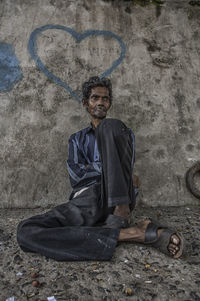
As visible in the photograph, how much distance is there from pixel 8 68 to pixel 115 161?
84.0 inches

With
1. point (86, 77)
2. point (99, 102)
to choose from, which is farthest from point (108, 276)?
point (86, 77)

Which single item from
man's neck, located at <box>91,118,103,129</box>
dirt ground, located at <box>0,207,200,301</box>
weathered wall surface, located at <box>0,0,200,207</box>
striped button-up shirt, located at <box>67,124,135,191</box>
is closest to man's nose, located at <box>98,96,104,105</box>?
man's neck, located at <box>91,118,103,129</box>

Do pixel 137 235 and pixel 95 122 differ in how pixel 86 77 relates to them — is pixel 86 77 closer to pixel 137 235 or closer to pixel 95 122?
pixel 95 122

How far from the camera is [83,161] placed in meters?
2.25

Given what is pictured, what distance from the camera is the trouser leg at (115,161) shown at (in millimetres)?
1710

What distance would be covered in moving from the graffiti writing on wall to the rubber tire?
2.26 m

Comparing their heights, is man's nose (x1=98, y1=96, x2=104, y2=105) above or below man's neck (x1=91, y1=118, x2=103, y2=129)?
above

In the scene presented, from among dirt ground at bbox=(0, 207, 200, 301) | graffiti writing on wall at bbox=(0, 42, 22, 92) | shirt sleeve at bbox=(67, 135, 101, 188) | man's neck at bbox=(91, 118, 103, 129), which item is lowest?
dirt ground at bbox=(0, 207, 200, 301)

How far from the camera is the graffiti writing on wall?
3062 mm

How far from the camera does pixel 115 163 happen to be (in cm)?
174

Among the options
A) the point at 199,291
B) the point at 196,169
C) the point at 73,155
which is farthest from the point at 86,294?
the point at 196,169

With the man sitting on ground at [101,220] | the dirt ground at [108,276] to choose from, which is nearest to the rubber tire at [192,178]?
the dirt ground at [108,276]

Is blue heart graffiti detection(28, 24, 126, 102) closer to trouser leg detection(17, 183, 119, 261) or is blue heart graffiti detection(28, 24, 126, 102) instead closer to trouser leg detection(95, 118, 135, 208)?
trouser leg detection(95, 118, 135, 208)

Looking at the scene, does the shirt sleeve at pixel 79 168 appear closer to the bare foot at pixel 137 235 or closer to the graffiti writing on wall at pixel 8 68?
the bare foot at pixel 137 235
